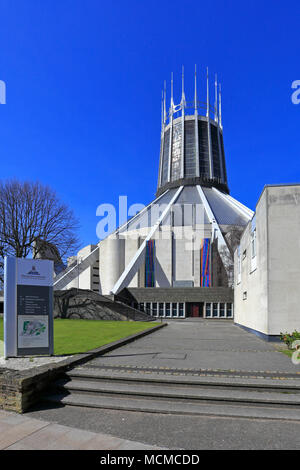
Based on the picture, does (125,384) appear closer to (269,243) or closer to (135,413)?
(135,413)

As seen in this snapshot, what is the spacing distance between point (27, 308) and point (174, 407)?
5.12m

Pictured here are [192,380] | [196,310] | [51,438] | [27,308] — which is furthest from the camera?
[196,310]

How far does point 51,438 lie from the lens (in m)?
4.92

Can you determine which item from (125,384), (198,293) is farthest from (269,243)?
(198,293)

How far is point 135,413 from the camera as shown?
5.92 meters

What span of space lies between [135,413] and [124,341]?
6.89 meters

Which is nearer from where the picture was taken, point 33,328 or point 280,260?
point 33,328

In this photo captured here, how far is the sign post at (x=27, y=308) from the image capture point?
8961mm

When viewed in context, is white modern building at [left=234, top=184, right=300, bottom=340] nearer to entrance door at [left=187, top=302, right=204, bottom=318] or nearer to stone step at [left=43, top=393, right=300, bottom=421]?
stone step at [left=43, top=393, right=300, bottom=421]

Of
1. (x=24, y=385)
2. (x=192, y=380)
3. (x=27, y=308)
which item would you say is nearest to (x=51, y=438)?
(x=24, y=385)

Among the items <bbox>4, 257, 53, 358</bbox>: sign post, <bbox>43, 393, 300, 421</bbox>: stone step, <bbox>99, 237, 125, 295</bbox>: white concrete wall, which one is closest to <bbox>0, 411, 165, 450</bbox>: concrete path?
<bbox>43, 393, 300, 421</bbox>: stone step

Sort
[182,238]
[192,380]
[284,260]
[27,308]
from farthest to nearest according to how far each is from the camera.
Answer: [182,238] < [284,260] < [27,308] < [192,380]

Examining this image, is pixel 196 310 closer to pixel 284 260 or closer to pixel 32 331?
pixel 284 260

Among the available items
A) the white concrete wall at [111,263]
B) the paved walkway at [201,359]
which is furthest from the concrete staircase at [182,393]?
the white concrete wall at [111,263]
